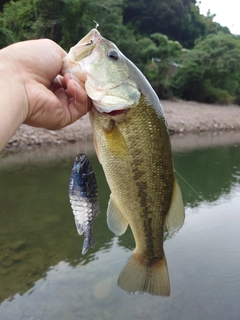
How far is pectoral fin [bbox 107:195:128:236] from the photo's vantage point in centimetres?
217

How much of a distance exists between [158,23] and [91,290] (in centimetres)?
Result: 4712

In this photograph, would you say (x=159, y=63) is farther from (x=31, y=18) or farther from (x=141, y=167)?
(x=141, y=167)

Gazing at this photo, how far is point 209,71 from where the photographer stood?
1312 inches

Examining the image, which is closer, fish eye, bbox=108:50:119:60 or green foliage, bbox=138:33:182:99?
fish eye, bbox=108:50:119:60

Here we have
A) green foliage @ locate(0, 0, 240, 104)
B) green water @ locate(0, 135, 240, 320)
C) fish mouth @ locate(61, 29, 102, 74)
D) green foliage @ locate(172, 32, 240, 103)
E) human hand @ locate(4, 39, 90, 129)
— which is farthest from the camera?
green foliage @ locate(172, 32, 240, 103)

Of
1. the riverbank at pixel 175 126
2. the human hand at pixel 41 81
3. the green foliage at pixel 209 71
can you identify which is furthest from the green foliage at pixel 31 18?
the human hand at pixel 41 81

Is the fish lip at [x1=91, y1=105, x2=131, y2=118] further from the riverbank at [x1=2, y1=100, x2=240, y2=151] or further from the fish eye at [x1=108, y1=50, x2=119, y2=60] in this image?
the riverbank at [x1=2, y1=100, x2=240, y2=151]

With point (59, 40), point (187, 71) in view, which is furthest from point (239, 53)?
point (59, 40)

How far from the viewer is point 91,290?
6117 mm

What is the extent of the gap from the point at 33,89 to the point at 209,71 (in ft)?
109

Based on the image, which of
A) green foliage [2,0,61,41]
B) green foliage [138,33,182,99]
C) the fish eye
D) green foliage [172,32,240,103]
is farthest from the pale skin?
green foliage [172,32,240,103]

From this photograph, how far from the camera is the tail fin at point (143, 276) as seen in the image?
88.0 inches

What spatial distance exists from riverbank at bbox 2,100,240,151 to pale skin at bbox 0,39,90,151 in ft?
35.9

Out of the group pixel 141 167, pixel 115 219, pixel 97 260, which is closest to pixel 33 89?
pixel 141 167
